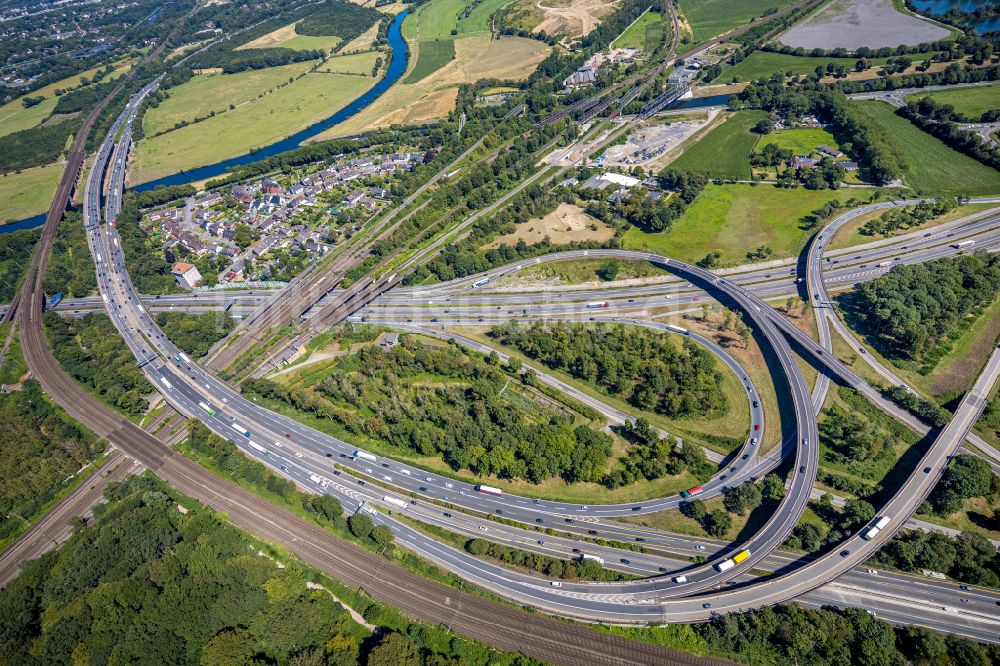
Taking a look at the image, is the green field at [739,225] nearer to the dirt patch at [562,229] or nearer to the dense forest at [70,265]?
the dirt patch at [562,229]

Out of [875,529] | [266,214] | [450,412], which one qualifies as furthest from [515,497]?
[266,214]

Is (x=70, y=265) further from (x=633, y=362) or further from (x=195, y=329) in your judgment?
(x=633, y=362)

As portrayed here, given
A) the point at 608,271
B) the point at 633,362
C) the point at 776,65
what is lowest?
the point at 633,362

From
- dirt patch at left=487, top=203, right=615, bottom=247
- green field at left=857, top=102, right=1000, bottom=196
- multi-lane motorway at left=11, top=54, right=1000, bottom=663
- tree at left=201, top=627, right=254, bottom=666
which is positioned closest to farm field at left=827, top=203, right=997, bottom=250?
multi-lane motorway at left=11, top=54, right=1000, bottom=663

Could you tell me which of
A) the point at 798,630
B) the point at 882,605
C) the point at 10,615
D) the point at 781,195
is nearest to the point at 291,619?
the point at 10,615

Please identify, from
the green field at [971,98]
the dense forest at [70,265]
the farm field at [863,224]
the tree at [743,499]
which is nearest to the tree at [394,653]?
the tree at [743,499]

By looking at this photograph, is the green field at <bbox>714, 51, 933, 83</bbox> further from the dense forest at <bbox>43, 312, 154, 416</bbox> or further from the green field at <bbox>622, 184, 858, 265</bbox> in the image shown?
the dense forest at <bbox>43, 312, 154, 416</bbox>

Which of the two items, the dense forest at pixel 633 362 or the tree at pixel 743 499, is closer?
the tree at pixel 743 499
